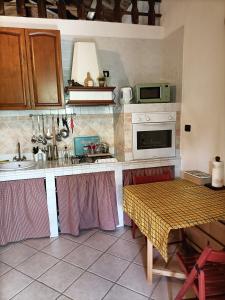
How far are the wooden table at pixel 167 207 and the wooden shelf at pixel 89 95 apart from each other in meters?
1.05

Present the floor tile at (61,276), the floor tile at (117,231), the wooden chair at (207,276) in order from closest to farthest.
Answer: the wooden chair at (207,276)
the floor tile at (61,276)
the floor tile at (117,231)

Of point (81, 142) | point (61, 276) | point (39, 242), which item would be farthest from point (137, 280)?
point (81, 142)

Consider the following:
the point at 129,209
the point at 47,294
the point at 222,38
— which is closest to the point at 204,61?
the point at 222,38

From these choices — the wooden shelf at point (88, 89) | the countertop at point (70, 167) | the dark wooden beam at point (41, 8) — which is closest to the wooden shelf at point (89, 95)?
the wooden shelf at point (88, 89)

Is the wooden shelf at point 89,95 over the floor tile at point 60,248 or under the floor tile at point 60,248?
over

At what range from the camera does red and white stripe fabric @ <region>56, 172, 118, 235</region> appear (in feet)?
7.77

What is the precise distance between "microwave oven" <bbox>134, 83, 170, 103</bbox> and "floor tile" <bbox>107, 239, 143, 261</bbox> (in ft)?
4.82

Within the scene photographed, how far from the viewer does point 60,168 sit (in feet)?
7.63

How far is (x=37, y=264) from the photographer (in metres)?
1.99

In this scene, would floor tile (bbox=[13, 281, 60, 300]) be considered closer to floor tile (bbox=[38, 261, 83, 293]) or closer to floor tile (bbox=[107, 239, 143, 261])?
floor tile (bbox=[38, 261, 83, 293])

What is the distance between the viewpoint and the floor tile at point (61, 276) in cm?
173

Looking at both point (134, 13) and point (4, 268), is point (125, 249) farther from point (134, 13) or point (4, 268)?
point (134, 13)

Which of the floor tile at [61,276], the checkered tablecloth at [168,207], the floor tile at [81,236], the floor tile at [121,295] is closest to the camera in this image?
the checkered tablecloth at [168,207]

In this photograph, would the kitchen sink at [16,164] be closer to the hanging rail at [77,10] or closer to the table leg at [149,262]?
the table leg at [149,262]
